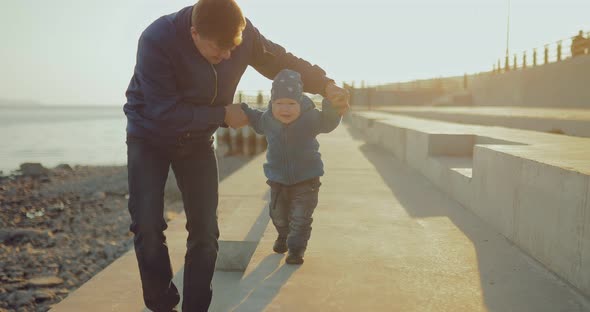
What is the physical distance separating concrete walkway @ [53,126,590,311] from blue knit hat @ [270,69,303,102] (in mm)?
1091

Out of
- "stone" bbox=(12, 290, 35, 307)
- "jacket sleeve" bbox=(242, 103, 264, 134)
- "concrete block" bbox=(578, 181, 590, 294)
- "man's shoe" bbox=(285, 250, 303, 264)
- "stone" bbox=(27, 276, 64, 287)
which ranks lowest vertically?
"stone" bbox=(27, 276, 64, 287)

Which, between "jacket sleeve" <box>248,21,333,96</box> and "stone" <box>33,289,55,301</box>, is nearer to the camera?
"jacket sleeve" <box>248,21,333,96</box>

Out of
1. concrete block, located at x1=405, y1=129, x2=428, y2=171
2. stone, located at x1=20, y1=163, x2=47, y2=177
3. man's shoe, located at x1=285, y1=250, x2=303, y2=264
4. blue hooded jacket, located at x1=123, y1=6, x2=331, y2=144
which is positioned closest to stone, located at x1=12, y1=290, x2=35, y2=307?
man's shoe, located at x1=285, y1=250, x2=303, y2=264

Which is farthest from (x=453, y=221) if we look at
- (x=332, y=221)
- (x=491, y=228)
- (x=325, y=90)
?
(x=325, y=90)

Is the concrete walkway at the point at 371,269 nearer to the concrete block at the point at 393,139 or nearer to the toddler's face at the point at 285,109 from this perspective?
the toddler's face at the point at 285,109

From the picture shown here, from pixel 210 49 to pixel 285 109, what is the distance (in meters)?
1.09

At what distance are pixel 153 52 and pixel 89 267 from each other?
6489 mm

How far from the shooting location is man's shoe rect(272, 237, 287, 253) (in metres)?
3.31

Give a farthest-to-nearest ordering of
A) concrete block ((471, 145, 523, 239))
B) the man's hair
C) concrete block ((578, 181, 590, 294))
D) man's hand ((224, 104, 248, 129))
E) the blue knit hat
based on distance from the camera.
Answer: concrete block ((471, 145, 523, 239))
the blue knit hat
concrete block ((578, 181, 590, 294))
man's hand ((224, 104, 248, 129))
the man's hair

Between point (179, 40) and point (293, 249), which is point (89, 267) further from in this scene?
point (179, 40)

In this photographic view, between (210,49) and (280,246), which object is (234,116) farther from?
(280,246)

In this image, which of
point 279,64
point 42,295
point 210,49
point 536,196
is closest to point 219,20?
point 210,49

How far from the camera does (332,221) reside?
4.17 meters

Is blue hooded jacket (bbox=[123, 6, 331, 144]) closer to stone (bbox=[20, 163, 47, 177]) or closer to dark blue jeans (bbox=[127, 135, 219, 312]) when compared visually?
dark blue jeans (bbox=[127, 135, 219, 312])
